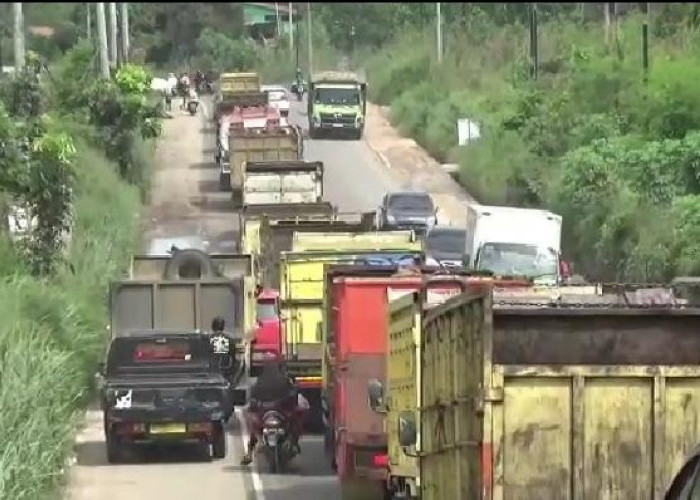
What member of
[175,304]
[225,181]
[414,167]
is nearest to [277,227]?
[175,304]

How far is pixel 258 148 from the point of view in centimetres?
5191

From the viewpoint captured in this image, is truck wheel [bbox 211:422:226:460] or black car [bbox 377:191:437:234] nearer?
truck wheel [bbox 211:422:226:460]

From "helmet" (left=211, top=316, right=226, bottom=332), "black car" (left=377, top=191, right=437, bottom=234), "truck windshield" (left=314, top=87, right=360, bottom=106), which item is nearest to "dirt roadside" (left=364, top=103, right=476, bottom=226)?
"black car" (left=377, top=191, right=437, bottom=234)

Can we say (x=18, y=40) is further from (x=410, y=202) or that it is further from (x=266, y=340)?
(x=410, y=202)

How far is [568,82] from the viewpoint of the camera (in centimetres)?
5744

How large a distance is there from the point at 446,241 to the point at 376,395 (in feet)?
74.1

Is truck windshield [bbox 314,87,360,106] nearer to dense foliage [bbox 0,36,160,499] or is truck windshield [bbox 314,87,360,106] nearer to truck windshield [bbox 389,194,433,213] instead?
dense foliage [bbox 0,36,160,499]

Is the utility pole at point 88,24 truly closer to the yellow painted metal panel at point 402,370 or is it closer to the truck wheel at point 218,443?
the truck wheel at point 218,443

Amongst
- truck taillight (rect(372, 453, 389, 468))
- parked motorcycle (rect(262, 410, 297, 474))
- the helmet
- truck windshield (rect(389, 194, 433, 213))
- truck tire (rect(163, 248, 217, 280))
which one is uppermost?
truck windshield (rect(389, 194, 433, 213))

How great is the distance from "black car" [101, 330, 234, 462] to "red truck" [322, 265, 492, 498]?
259cm

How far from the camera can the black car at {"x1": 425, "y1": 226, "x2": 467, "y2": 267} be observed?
36.6 m

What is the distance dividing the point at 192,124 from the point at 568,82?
26.6 metres

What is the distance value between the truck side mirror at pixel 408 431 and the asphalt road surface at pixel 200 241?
16.8ft

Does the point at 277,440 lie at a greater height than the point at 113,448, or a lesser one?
greater
